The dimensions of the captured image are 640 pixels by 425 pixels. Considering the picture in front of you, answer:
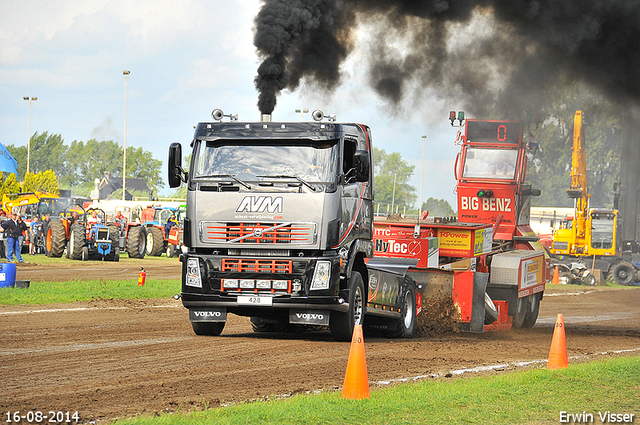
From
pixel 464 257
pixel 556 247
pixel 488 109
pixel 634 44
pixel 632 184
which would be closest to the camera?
pixel 634 44

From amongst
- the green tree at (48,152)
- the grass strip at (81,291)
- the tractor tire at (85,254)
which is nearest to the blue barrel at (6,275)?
the grass strip at (81,291)

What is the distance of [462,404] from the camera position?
7.53m

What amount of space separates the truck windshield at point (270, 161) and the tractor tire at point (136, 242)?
25385mm

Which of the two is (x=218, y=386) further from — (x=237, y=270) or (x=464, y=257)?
(x=464, y=257)

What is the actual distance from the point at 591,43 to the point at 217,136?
6.74 metres

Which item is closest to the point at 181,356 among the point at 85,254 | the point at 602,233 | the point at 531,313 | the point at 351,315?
the point at 351,315

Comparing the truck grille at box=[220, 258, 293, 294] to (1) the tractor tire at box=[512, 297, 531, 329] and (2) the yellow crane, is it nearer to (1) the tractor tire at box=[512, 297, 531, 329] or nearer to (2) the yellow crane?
(1) the tractor tire at box=[512, 297, 531, 329]

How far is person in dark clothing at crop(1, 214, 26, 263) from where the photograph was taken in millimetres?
27281

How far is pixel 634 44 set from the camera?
12992 millimetres

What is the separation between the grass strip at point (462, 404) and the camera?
661cm

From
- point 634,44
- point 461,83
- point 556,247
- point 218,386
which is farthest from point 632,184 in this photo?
point 218,386

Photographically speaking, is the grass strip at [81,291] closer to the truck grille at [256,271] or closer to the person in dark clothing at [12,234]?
the person in dark clothing at [12,234]

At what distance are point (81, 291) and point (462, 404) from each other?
14269mm

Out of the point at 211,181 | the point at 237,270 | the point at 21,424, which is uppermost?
the point at 211,181
